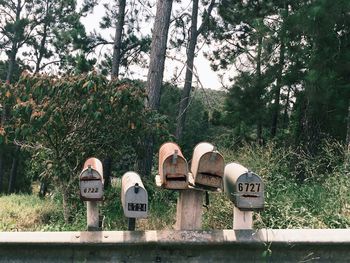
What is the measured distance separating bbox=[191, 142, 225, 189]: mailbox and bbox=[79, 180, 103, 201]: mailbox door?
2.53 ft

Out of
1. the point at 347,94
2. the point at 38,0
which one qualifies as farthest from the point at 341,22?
the point at 38,0

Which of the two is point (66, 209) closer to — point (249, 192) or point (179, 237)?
point (179, 237)

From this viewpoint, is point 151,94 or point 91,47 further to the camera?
point 91,47

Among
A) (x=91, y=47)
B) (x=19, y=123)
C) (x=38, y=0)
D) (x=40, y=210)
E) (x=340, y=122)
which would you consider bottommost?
(x=40, y=210)

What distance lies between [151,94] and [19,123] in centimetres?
305

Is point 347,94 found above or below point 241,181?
above

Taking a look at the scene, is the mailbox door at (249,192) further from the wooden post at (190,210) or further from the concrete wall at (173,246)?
the wooden post at (190,210)

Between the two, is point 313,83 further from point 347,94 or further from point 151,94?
point 151,94

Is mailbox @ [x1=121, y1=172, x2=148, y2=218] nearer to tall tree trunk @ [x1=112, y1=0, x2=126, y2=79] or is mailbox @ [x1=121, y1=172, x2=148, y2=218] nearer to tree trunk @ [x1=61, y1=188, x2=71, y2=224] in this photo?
tree trunk @ [x1=61, y1=188, x2=71, y2=224]

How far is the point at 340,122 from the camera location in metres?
10.0

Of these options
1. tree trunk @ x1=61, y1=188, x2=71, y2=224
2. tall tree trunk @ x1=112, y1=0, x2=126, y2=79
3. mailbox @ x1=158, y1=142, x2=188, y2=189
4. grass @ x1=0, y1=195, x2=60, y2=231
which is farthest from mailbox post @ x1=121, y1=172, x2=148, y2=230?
tall tree trunk @ x1=112, y1=0, x2=126, y2=79

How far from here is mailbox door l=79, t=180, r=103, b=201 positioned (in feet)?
11.7

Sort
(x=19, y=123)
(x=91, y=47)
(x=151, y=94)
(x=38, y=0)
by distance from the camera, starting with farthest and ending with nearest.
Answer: (x=38, y=0) → (x=91, y=47) → (x=151, y=94) → (x=19, y=123)

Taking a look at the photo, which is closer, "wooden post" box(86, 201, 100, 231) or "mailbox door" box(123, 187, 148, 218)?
"mailbox door" box(123, 187, 148, 218)
